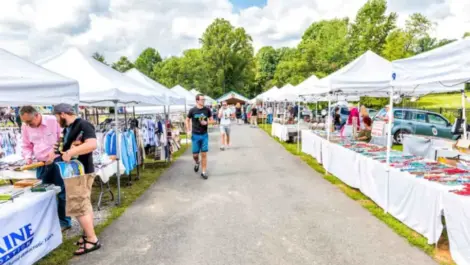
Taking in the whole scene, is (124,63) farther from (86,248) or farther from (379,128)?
(86,248)

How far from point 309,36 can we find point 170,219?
186ft

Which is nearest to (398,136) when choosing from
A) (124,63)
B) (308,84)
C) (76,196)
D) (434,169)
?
(308,84)

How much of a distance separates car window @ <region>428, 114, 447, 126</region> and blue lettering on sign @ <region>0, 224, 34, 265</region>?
1504cm

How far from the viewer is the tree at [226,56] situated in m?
54.0

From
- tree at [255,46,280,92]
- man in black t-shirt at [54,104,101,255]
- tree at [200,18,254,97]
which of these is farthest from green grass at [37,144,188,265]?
tree at [255,46,280,92]

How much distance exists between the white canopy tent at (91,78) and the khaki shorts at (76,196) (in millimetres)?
2132

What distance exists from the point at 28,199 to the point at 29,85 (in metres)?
1.23

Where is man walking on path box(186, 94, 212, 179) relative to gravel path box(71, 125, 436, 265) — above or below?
above

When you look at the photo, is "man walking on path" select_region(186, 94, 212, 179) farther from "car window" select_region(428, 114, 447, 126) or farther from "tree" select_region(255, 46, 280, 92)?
"tree" select_region(255, 46, 280, 92)

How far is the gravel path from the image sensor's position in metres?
3.69

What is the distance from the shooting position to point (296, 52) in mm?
47188

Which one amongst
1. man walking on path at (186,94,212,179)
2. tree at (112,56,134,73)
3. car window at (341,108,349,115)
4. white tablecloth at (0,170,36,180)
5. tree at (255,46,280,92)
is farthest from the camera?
tree at (112,56,134,73)

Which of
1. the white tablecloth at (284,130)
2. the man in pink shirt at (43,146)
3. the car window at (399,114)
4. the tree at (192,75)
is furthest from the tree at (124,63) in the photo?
the man in pink shirt at (43,146)

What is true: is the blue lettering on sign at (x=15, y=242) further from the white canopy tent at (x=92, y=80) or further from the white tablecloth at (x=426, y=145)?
the white tablecloth at (x=426, y=145)
